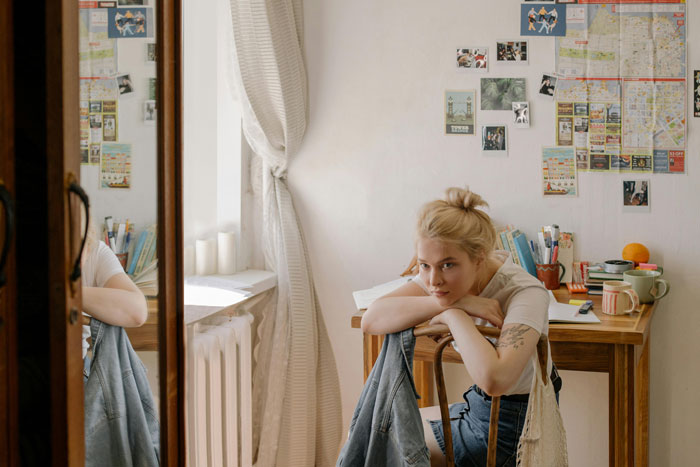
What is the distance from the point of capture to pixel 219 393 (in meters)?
2.12

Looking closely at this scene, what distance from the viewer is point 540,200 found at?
2.56 metres

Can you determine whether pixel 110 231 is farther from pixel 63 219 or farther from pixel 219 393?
pixel 219 393

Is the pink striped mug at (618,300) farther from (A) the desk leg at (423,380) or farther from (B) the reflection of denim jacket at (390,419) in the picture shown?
(B) the reflection of denim jacket at (390,419)

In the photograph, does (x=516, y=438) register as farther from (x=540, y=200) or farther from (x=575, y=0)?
(x=575, y=0)

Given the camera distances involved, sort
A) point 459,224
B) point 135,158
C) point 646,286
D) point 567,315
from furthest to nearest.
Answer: point 646,286, point 567,315, point 459,224, point 135,158

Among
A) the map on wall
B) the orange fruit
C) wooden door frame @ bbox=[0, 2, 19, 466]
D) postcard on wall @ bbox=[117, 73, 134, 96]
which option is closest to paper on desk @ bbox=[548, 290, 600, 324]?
the orange fruit

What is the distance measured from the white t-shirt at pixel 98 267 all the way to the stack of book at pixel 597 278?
171 cm

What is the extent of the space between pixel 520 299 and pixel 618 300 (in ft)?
2.37

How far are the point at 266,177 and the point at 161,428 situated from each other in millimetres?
1465

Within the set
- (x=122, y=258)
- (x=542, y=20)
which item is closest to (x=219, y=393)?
(x=122, y=258)

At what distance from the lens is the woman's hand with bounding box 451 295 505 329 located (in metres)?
1.52

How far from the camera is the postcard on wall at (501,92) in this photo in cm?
255

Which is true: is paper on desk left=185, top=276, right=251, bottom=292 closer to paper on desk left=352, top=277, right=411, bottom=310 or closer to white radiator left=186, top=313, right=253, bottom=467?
white radiator left=186, top=313, right=253, bottom=467

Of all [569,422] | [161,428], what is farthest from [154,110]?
[569,422]
